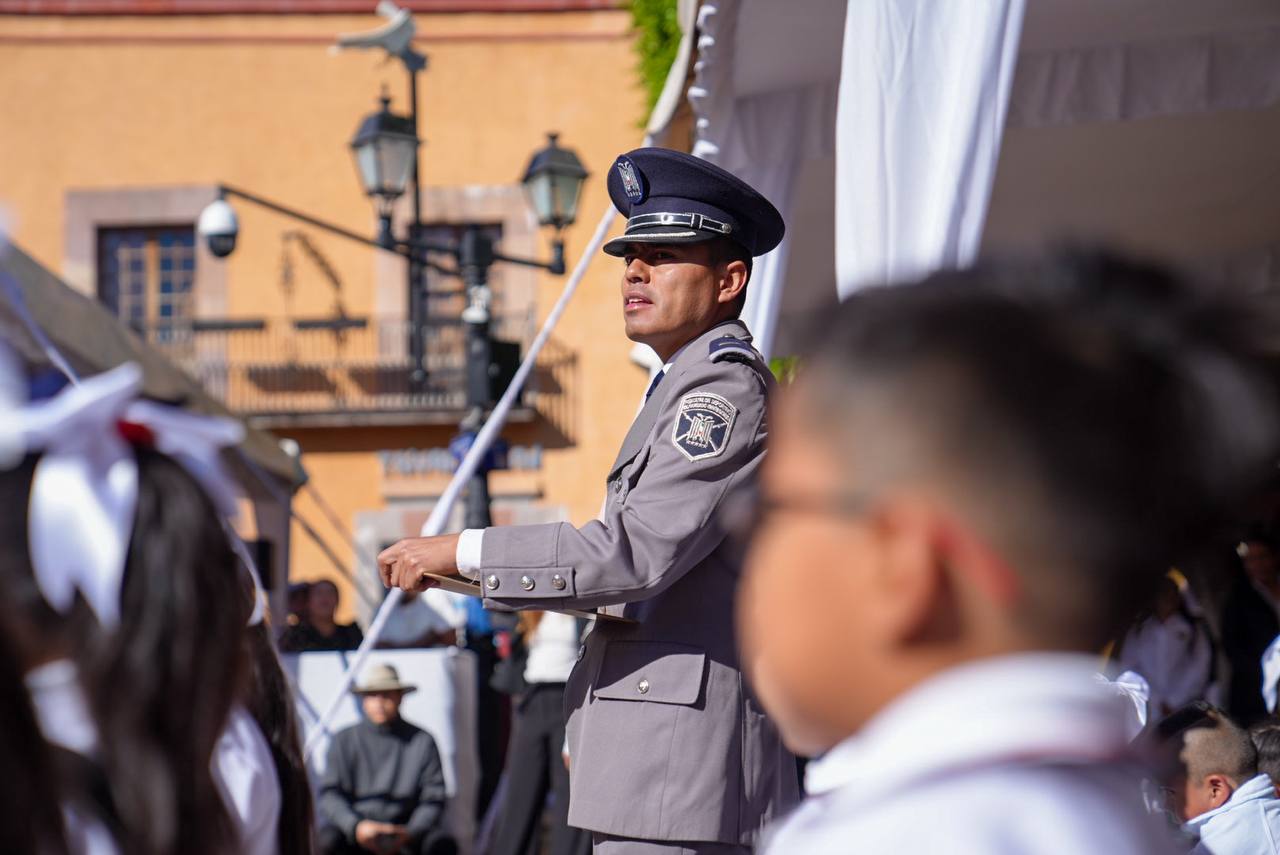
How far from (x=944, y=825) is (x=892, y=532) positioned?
20 centimetres

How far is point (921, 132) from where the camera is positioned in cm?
313

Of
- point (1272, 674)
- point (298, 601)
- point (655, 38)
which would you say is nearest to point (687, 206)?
point (1272, 674)

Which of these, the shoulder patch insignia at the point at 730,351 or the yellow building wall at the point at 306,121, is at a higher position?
the yellow building wall at the point at 306,121

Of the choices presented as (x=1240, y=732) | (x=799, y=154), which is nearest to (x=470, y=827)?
(x=799, y=154)

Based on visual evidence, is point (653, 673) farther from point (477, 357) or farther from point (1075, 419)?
point (477, 357)

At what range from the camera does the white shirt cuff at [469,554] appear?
263 centimetres

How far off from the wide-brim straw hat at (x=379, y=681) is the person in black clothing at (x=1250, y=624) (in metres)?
3.51

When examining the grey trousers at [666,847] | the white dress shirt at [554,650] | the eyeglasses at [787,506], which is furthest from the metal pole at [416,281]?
the eyeglasses at [787,506]

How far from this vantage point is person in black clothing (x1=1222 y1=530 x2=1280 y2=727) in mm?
6367

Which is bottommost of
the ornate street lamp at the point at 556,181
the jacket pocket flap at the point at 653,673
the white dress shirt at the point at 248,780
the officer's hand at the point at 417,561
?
the jacket pocket flap at the point at 653,673

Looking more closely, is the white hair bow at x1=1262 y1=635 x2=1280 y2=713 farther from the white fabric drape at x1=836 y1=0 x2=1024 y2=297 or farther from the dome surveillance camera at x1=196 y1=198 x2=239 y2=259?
the dome surveillance camera at x1=196 y1=198 x2=239 y2=259

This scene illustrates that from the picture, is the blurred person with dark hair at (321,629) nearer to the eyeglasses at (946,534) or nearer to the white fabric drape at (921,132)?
the white fabric drape at (921,132)

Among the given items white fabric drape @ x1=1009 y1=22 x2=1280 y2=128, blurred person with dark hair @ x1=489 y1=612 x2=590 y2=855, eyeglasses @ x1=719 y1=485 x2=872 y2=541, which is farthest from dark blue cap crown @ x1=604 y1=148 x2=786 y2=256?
blurred person with dark hair @ x1=489 y1=612 x2=590 y2=855

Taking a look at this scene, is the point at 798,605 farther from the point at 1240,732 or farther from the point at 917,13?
the point at 1240,732
